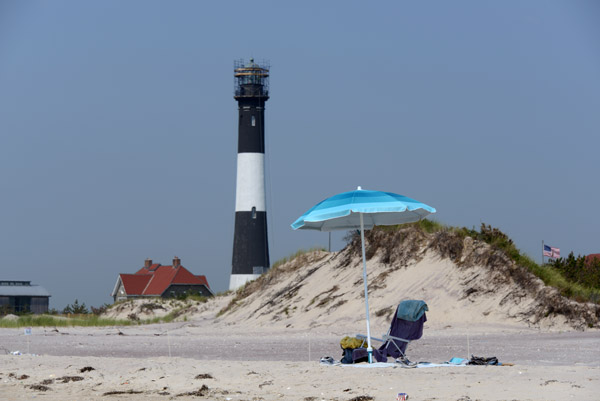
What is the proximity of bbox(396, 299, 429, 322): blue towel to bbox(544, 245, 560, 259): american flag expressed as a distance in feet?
62.9

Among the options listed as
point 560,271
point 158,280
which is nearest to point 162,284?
point 158,280

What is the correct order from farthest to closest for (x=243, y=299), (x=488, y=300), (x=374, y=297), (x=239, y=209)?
(x=239, y=209), (x=243, y=299), (x=374, y=297), (x=488, y=300)

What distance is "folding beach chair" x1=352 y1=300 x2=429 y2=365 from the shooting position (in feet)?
47.2

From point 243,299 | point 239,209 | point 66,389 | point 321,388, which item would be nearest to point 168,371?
point 66,389

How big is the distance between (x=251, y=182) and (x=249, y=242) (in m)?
2.84

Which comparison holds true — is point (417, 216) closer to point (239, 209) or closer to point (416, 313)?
point (416, 313)

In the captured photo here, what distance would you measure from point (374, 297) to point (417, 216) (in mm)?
11557

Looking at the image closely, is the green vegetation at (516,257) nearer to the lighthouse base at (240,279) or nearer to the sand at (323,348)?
the sand at (323,348)

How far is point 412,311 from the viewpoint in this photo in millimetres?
14352

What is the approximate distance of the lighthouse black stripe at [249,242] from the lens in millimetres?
43938

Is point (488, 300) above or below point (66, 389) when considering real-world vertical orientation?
above

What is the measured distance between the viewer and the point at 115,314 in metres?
44.6

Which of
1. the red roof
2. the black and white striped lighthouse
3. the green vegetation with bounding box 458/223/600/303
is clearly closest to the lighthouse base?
the black and white striped lighthouse

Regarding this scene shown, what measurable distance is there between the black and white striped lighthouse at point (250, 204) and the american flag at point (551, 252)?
15.3 meters
